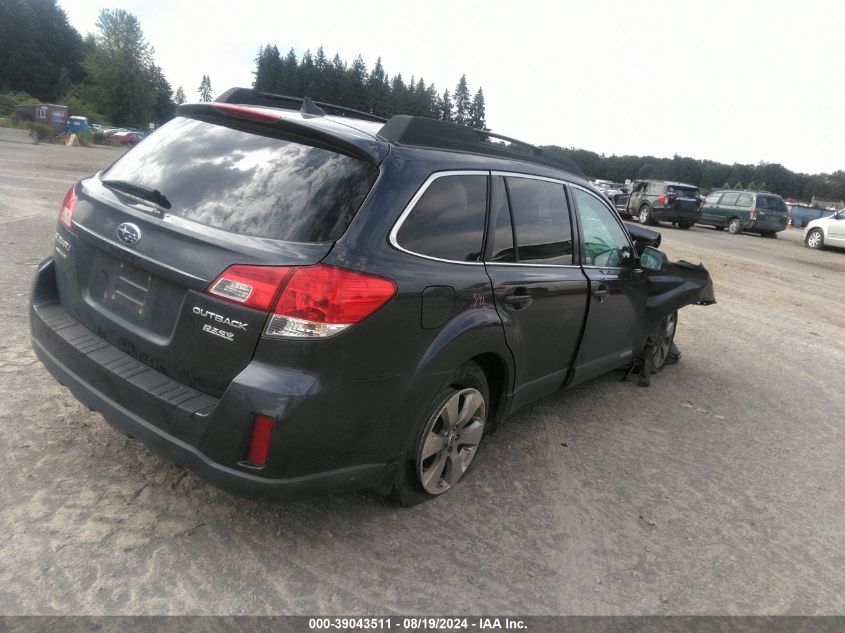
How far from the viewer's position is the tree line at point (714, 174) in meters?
83.6

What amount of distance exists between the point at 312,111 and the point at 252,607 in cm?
236

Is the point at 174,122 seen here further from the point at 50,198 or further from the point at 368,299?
the point at 50,198

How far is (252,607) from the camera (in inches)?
95.0

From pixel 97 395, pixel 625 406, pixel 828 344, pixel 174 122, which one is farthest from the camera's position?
pixel 828 344

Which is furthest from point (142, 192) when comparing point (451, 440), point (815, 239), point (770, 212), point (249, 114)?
point (770, 212)

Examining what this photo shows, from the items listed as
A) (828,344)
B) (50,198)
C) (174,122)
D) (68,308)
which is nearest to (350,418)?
(68,308)

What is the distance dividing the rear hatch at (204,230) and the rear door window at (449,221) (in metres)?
0.28

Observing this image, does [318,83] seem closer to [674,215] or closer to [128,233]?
[674,215]

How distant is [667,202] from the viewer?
25.7 m

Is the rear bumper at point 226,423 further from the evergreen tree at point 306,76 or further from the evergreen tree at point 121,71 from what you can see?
the evergreen tree at point 306,76

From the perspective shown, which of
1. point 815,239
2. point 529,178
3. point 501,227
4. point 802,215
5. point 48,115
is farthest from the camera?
point 48,115

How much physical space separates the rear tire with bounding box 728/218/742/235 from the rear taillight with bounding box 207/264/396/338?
2822 cm

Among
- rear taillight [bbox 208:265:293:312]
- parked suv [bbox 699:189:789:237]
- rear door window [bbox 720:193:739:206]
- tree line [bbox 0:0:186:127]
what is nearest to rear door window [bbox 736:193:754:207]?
parked suv [bbox 699:189:789:237]

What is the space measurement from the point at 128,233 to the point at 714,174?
111978 millimetres
